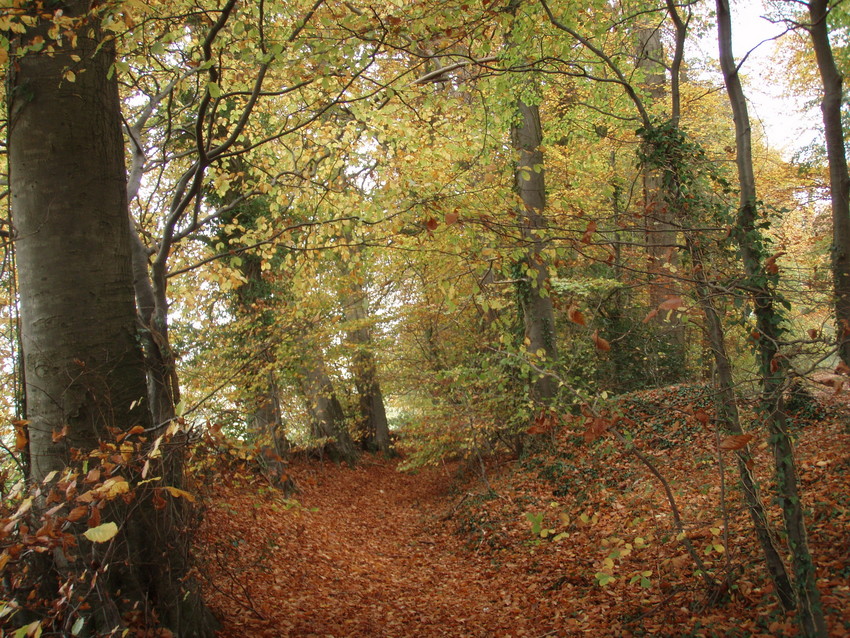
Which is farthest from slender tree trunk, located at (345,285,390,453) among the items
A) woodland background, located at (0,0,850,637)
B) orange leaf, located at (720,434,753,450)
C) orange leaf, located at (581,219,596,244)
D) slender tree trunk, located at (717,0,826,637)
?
orange leaf, located at (720,434,753,450)

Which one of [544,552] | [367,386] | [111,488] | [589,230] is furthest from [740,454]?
[367,386]

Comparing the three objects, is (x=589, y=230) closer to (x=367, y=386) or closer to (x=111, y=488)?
(x=111, y=488)

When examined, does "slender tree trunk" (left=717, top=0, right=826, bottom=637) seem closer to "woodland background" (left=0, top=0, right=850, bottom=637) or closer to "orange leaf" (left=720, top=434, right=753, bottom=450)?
"woodland background" (left=0, top=0, right=850, bottom=637)

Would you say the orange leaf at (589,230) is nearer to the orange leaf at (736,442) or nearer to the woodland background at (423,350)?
the woodland background at (423,350)

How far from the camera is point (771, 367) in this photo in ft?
11.4

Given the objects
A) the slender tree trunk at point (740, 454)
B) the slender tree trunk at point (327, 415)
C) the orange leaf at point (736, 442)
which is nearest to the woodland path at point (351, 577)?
the slender tree trunk at point (740, 454)

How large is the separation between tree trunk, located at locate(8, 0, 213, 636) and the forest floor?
50 centimetres

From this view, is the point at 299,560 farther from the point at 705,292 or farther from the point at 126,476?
the point at 705,292

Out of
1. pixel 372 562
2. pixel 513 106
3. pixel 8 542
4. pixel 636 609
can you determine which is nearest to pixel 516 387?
pixel 372 562

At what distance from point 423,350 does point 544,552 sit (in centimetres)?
631

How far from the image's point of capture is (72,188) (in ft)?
12.5

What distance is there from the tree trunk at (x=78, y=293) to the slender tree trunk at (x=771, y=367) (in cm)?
377

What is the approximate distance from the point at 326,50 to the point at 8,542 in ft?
12.7

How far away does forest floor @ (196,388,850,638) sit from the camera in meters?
4.39
